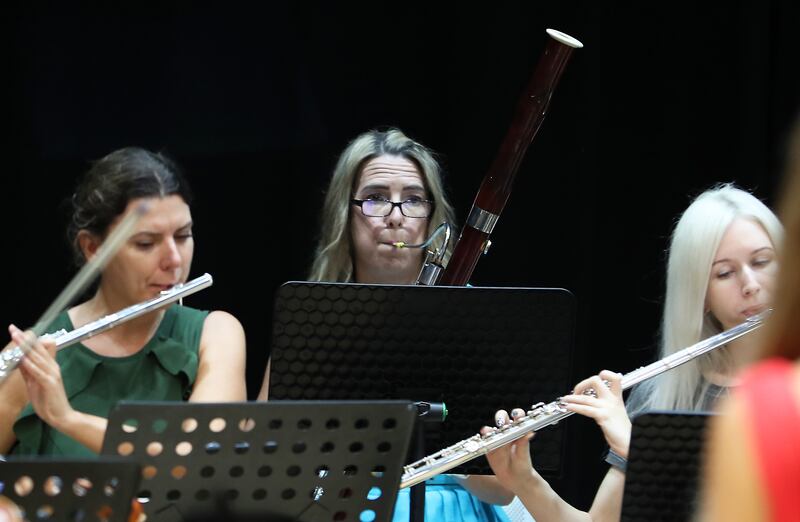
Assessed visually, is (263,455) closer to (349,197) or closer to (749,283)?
(749,283)

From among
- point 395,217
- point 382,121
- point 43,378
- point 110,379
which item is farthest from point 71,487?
point 382,121

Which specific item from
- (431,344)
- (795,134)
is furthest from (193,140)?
(795,134)

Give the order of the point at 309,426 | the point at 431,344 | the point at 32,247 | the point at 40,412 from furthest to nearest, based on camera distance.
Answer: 1. the point at 32,247
2. the point at 40,412
3. the point at 431,344
4. the point at 309,426

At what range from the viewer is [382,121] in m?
3.18

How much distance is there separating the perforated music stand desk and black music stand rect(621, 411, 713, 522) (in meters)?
0.38

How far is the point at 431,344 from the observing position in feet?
6.43

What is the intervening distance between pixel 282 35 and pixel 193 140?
37 centimetres

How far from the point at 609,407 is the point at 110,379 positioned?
1053 millimetres

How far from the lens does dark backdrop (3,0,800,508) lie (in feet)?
10.1

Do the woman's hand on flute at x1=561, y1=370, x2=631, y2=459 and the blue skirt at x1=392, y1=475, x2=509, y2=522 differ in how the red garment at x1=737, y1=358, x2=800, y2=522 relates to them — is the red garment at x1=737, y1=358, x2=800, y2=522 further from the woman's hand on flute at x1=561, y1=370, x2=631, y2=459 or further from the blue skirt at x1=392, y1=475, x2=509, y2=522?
the blue skirt at x1=392, y1=475, x2=509, y2=522

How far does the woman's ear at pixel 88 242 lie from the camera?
2.46 metres

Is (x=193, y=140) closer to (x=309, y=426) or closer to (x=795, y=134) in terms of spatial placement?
(x=309, y=426)

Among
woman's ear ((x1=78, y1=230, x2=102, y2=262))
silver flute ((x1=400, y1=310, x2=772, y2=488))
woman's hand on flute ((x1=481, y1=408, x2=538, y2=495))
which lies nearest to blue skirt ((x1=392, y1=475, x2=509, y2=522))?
woman's hand on flute ((x1=481, y1=408, x2=538, y2=495))

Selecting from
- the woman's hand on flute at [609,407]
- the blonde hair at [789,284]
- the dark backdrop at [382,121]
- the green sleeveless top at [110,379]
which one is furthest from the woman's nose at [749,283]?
the blonde hair at [789,284]
